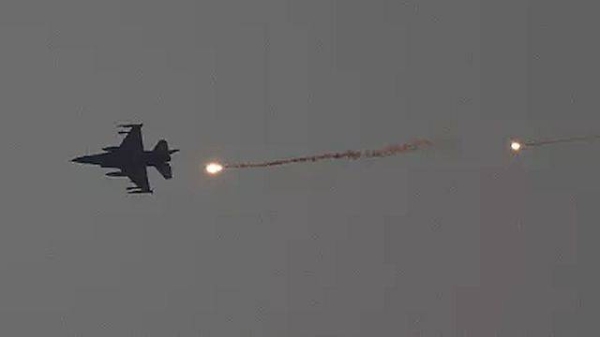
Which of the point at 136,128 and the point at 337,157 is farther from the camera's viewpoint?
the point at 136,128

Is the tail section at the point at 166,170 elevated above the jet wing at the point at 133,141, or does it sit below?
below

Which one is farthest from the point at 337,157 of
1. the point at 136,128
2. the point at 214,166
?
the point at 136,128

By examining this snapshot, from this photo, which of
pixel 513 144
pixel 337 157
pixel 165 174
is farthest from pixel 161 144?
pixel 513 144

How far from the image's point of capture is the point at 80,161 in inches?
5915

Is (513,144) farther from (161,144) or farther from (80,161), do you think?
(80,161)

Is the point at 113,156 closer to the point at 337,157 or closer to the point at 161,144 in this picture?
the point at 161,144

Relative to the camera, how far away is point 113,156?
149 meters

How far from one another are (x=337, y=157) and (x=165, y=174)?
25698 millimetres

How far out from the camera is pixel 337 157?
139500mm

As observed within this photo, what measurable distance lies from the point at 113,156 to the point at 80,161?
527 cm

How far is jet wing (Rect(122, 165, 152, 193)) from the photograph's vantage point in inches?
5861

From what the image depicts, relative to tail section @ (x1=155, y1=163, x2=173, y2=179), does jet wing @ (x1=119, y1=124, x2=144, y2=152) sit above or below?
above

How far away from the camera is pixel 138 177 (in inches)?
5984

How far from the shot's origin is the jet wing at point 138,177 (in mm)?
148875
